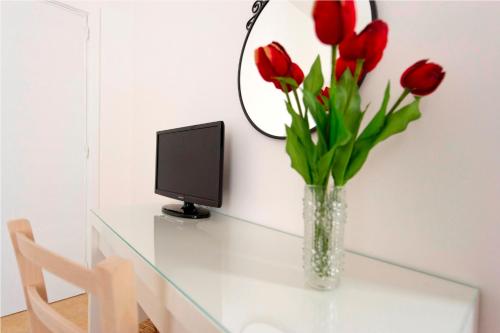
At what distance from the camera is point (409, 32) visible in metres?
0.71

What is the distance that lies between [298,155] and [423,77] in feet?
0.91

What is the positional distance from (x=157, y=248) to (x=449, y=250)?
2.54ft

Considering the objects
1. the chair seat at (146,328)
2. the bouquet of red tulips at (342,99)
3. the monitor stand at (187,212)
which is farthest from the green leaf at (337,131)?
the chair seat at (146,328)

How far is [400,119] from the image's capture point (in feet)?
1.84

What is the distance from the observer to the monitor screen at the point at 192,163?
Result: 114 centimetres

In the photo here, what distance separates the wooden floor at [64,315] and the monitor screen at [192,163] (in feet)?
3.71

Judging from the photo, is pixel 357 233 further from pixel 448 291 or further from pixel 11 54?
pixel 11 54

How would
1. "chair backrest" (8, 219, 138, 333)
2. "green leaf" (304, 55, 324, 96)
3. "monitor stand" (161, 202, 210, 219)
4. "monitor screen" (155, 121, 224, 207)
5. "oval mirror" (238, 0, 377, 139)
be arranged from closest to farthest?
"chair backrest" (8, 219, 138, 333) < "green leaf" (304, 55, 324, 96) < "oval mirror" (238, 0, 377, 139) < "monitor screen" (155, 121, 224, 207) < "monitor stand" (161, 202, 210, 219)

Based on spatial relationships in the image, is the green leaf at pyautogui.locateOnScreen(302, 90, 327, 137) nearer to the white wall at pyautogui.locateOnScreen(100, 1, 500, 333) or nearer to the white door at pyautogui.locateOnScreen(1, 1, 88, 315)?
the white wall at pyautogui.locateOnScreen(100, 1, 500, 333)

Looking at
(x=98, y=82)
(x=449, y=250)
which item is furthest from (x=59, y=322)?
(x=98, y=82)

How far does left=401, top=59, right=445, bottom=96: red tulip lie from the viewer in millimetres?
500

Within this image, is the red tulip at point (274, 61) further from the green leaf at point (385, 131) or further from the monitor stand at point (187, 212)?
the monitor stand at point (187, 212)

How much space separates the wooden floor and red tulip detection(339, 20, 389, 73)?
2065 millimetres

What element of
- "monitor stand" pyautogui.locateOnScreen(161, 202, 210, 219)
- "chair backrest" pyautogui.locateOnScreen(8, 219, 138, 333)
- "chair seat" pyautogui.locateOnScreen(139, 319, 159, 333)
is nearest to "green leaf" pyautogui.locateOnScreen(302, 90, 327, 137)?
"chair backrest" pyautogui.locateOnScreen(8, 219, 138, 333)
